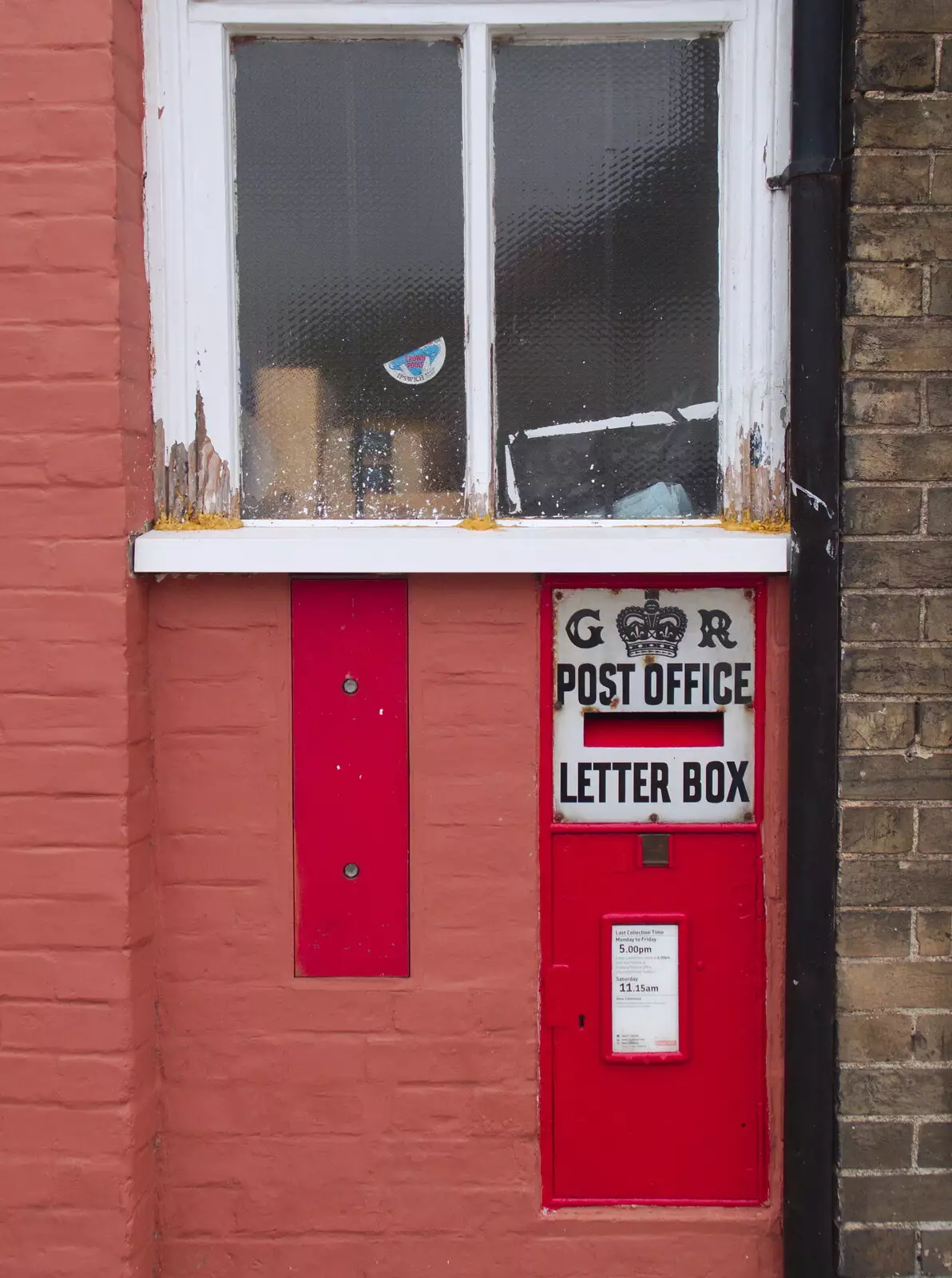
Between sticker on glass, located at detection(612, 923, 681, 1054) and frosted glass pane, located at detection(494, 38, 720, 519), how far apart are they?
1077 millimetres

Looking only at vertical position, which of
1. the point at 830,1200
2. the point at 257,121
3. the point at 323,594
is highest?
the point at 257,121

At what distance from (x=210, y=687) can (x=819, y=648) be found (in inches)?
57.7

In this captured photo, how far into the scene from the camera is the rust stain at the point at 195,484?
109 inches

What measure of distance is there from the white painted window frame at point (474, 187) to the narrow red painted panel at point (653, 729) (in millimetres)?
476

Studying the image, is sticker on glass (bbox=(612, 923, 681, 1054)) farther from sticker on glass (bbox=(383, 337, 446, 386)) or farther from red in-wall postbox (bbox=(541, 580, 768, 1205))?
sticker on glass (bbox=(383, 337, 446, 386))

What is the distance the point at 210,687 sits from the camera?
273 cm

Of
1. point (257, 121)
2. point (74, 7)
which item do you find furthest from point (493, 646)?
point (74, 7)

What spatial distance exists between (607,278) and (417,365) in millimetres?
526

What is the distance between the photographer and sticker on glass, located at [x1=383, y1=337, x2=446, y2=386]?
2.81m

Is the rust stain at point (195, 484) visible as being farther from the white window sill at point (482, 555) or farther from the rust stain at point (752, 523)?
the rust stain at point (752, 523)

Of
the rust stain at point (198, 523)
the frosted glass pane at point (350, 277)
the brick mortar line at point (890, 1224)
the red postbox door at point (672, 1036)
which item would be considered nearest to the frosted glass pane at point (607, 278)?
the frosted glass pane at point (350, 277)

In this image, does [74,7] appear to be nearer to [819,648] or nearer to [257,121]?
[257,121]

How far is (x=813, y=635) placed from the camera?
2609mm

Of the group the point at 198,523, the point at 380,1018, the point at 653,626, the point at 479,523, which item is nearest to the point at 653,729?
the point at 653,626
